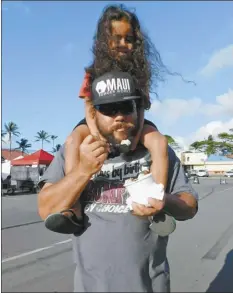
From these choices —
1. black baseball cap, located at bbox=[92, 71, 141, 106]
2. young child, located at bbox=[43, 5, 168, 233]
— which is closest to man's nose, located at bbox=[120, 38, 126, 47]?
young child, located at bbox=[43, 5, 168, 233]

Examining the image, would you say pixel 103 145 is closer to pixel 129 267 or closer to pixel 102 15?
pixel 129 267

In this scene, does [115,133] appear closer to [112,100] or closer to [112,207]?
[112,100]

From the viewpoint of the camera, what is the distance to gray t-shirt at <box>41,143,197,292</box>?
0.95m

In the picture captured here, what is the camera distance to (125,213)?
1.06 meters

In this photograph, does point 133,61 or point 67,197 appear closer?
point 67,197

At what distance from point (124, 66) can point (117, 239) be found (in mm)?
520

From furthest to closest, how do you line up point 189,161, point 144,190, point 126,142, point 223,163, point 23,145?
point 23,145
point 189,161
point 223,163
point 126,142
point 144,190

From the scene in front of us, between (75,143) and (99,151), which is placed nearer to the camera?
(99,151)

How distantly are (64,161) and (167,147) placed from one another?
33 cm

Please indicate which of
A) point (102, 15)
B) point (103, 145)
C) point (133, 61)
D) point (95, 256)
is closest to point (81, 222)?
point (95, 256)

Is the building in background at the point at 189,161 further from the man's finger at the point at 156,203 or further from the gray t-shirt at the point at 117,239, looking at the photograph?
the man's finger at the point at 156,203

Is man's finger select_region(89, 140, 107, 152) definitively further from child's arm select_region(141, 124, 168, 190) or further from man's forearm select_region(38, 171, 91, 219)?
child's arm select_region(141, 124, 168, 190)

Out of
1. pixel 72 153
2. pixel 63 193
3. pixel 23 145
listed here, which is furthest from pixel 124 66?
pixel 23 145

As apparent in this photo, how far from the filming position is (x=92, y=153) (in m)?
0.90
